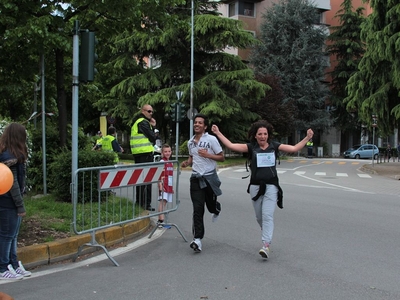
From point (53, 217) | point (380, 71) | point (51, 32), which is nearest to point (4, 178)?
point (53, 217)

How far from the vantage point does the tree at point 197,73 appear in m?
30.0

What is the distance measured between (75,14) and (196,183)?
5994mm

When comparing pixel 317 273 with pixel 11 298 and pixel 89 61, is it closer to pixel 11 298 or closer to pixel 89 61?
pixel 11 298

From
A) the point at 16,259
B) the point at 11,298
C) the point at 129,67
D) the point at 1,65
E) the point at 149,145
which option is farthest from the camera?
the point at 129,67

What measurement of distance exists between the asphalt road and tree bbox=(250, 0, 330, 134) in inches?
1481

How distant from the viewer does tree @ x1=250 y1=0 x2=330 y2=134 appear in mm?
44875

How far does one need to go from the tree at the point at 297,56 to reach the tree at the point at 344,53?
8.11 feet

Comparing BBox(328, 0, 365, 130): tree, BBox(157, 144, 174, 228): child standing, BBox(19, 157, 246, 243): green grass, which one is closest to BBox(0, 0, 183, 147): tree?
BBox(19, 157, 246, 243): green grass

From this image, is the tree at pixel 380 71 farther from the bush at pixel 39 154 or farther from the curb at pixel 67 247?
the curb at pixel 67 247

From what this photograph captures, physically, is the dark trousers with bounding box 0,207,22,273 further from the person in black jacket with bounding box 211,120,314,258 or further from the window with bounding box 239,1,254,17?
the window with bounding box 239,1,254,17

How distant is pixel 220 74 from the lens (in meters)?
30.8

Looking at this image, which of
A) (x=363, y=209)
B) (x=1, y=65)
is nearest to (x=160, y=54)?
(x=1, y=65)

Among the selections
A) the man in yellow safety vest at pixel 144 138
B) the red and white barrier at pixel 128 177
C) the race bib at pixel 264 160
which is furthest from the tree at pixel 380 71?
the red and white barrier at pixel 128 177

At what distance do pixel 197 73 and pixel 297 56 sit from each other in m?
15.7
